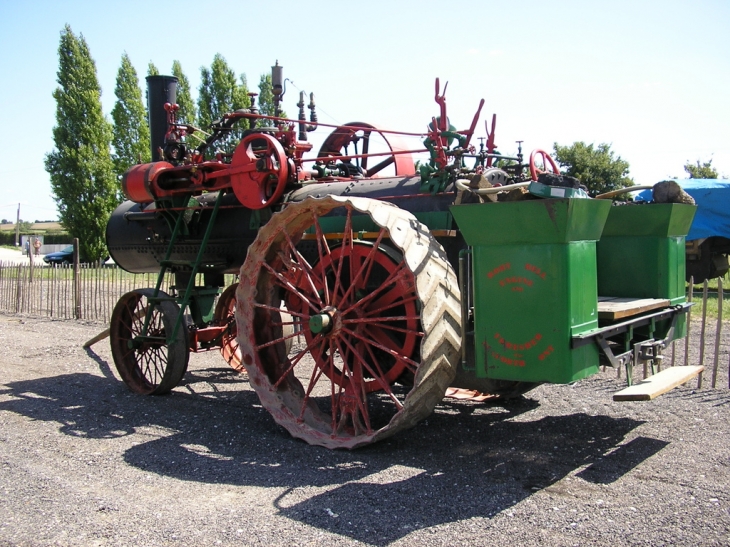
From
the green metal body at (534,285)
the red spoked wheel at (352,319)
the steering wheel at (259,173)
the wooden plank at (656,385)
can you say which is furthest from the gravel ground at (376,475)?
the steering wheel at (259,173)

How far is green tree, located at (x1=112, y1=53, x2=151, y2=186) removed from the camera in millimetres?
30578

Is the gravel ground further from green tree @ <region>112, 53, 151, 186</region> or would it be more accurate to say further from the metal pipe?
green tree @ <region>112, 53, 151, 186</region>

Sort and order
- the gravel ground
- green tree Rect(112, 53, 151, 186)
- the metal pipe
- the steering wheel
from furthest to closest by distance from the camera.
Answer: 1. green tree Rect(112, 53, 151, 186)
2. the steering wheel
3. the metal pipe
4. the gravel ground

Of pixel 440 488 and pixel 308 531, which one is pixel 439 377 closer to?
pixel 440 488

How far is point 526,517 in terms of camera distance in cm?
358

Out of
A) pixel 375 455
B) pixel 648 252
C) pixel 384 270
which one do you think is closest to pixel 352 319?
pixel 384 270

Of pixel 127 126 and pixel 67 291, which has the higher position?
pixel 127 126

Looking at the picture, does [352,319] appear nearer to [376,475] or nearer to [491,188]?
[376,475]

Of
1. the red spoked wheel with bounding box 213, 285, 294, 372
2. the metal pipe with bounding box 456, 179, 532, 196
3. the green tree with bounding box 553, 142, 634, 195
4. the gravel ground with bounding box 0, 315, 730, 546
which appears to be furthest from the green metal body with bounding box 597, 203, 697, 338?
the green tree with bounding box 553, 142, 634, 195

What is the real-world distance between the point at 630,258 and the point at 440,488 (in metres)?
2.47

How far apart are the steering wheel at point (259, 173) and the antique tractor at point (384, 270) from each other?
2 centimetres

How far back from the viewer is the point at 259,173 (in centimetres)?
576

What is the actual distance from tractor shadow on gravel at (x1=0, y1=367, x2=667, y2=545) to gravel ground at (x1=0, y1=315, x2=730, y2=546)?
0.05 ft

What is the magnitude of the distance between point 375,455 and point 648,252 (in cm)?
254
